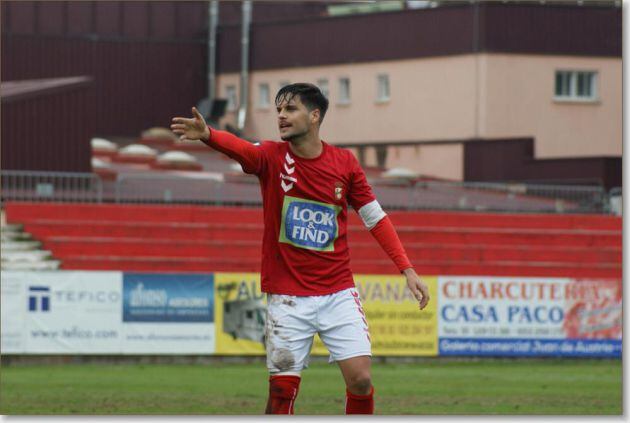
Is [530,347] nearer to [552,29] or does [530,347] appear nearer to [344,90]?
[552,29]

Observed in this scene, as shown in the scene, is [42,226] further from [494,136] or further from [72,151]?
[494,136]

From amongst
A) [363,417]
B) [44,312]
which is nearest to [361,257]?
[44,312]

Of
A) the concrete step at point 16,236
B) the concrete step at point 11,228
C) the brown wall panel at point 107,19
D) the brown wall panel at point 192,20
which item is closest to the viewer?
the concrete step at point 16,236

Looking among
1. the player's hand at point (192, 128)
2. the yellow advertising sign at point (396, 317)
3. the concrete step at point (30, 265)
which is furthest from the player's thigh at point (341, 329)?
the concrete step at point (30, 265)

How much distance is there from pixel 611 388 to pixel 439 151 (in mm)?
20131

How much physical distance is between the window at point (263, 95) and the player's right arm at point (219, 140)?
3344cm

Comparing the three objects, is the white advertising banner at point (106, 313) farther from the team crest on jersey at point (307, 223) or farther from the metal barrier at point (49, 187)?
the team crest on jersey at point (307, 223)

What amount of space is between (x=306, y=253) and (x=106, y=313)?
Result: 14.4 metres

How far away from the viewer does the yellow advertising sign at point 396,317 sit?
24.5 meters

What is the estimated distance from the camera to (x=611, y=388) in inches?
765

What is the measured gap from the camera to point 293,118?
9.31 metres

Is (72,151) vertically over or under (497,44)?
under

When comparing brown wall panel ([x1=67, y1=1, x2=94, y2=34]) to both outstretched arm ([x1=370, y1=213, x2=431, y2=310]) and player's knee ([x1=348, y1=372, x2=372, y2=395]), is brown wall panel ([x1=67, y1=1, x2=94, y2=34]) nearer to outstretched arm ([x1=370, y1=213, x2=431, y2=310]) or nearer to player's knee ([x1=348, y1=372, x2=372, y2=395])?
outstretched arm ([x1=370, y1=213, x2=431, y2=310])

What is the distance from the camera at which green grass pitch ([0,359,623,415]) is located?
15.9 metres
